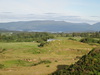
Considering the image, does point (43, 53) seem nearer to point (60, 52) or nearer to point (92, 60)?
point (60, 52)

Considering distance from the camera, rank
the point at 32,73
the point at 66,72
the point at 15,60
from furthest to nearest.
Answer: the point at 15,60, the point at 32,73, the point at 66,72

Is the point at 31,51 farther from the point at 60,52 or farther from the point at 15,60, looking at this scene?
the point at 15,60

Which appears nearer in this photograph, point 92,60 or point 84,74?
point 84,74

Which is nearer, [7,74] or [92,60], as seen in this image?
[92,60]

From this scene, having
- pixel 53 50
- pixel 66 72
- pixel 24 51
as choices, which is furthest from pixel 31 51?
pixel 66 72

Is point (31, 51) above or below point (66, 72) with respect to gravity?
below

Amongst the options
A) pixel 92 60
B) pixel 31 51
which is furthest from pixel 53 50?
pixel 92 60

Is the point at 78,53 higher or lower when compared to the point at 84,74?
lower

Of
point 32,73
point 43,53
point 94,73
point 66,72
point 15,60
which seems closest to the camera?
point 94,73

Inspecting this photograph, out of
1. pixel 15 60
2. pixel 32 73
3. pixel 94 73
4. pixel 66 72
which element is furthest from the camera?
pixel 15 60
